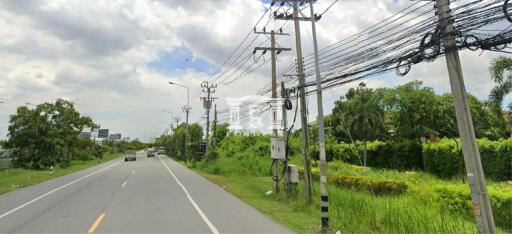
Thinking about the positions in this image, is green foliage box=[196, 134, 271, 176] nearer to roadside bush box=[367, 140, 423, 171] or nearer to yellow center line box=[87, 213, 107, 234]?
roadside bush box=[367, 140, 423, 171]

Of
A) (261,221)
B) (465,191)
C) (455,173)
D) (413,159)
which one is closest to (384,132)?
(413,159)

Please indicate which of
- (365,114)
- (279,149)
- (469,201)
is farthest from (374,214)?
(365,114)

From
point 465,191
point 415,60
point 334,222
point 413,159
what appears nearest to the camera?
point 415,60

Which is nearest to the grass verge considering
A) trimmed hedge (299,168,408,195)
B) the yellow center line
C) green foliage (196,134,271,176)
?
trimmed hedge (299,168,408,195)

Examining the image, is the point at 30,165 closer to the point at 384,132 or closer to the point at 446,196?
the point at 384,132

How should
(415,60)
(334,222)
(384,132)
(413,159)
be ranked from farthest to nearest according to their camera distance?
(384,132), (413,159), (334,222), (415,60)

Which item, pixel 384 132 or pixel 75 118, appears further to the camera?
pixel 75 118

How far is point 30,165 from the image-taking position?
44000 millimetres

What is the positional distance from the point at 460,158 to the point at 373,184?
8017 millimetres

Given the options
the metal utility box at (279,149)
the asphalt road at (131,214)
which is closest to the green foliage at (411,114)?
the metal utility box at (279,149)

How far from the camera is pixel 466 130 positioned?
297 inches

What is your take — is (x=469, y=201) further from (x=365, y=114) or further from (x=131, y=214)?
(x=365, y=114)

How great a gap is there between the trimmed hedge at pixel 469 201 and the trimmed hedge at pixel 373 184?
2.37 meters

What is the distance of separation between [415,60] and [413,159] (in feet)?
77.3
